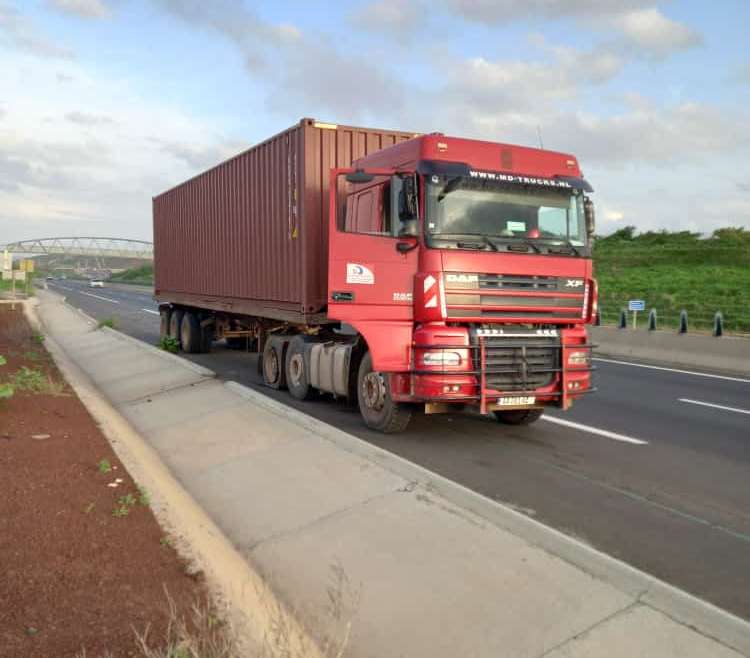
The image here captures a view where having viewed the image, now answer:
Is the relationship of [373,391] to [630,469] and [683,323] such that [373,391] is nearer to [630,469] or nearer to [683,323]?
[630,469]

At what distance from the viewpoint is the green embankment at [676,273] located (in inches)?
887

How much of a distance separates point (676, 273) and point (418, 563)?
3769 centimetres

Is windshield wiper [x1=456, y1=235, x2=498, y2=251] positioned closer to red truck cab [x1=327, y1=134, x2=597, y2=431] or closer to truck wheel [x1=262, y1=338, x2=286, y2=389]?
red truck cab [x1=327, y1=134, x2=597, y2=431]

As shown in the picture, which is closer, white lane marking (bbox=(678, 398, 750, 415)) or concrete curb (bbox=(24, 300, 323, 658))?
concrete curb (bbox=(24, 300, 323, 658))

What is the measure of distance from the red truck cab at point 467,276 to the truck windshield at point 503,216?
0.01 meters

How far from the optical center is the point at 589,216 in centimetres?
869

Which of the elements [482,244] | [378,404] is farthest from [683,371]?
[482,244]

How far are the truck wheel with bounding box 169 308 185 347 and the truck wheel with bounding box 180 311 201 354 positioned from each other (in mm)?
842

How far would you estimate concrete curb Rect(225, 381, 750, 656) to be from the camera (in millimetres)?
3430

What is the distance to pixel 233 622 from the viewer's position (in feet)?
13.1

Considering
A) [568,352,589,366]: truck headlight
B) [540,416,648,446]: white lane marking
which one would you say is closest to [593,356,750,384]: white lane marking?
[540,416,648,446]: white lane marking

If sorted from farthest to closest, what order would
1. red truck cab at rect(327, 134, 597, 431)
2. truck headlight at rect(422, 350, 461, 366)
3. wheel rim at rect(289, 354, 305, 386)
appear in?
1. wheel rim at rect(289, 354, 305, 386)
2. red truck cab at rect(327, 134, 597, 431)
3. truck headlight at rect(422, 350, 461, 366)

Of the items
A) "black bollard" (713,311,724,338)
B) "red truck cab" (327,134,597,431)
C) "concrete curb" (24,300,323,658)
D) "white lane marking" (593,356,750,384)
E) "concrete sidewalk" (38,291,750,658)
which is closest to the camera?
"concrete sidewalk" (38,291,750,658)

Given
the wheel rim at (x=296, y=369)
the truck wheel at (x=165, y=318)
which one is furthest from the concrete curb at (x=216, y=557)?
the truck wheel at (x=165, y=318)
